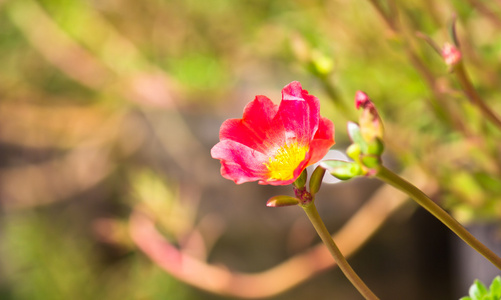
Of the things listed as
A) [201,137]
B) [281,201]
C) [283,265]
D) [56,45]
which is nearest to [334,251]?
[281,201]

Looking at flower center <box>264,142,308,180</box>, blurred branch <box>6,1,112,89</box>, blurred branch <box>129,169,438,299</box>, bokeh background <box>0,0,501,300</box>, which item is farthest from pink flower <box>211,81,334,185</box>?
blurred branch <box>6,1,112,89</box>

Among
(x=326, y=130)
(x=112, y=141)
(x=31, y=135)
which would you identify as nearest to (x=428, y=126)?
(x=326, y=130)

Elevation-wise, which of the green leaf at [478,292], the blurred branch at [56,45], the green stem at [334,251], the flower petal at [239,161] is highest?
the flower petal at [239,161]

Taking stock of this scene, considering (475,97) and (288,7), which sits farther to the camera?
(288,7)

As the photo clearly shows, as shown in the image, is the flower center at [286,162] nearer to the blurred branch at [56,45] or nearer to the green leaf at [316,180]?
the green leaf at [316,180]

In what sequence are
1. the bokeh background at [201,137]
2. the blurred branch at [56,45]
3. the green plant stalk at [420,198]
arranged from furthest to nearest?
1. the blurred branch at [56,45]
2. the bokeh background at [201,137]
3. the green plant stalk at [420,198]

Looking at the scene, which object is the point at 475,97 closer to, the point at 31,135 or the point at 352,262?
the point at 352,262

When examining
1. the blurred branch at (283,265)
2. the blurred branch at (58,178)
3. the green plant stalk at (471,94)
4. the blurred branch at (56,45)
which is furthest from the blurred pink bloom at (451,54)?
the blurred branch at (58,178)
